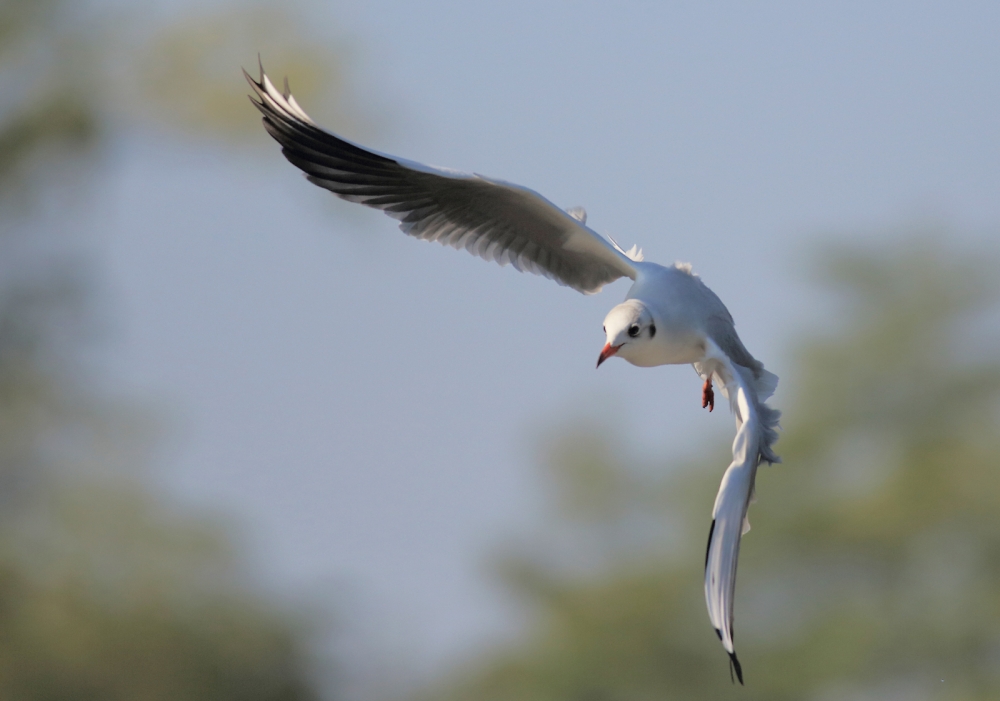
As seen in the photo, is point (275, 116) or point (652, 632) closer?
point (275, 116)

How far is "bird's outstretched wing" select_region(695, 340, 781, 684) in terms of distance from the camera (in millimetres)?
1500

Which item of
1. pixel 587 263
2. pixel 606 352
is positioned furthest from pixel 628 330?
pixel 587 263

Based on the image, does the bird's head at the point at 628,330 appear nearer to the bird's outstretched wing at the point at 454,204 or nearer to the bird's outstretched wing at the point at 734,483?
the bird's outstretched wing at the point at 734,483

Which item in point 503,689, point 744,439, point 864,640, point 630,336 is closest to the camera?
point 744,439

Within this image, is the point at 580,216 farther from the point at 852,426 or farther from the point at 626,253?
the point at 852,426

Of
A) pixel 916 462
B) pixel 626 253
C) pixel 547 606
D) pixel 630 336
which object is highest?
pixel 916 462

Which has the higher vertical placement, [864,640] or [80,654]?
[864,640]

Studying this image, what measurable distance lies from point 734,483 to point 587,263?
2.70ft

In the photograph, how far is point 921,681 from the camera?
7.51 metres

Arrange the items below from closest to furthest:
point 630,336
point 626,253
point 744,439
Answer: point 744,439, point 630,336, point 626,253

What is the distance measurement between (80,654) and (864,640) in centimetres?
463

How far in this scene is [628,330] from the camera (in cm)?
173

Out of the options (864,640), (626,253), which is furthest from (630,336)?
(864,640)

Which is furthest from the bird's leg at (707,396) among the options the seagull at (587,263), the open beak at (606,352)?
the open beak at (606,352)
